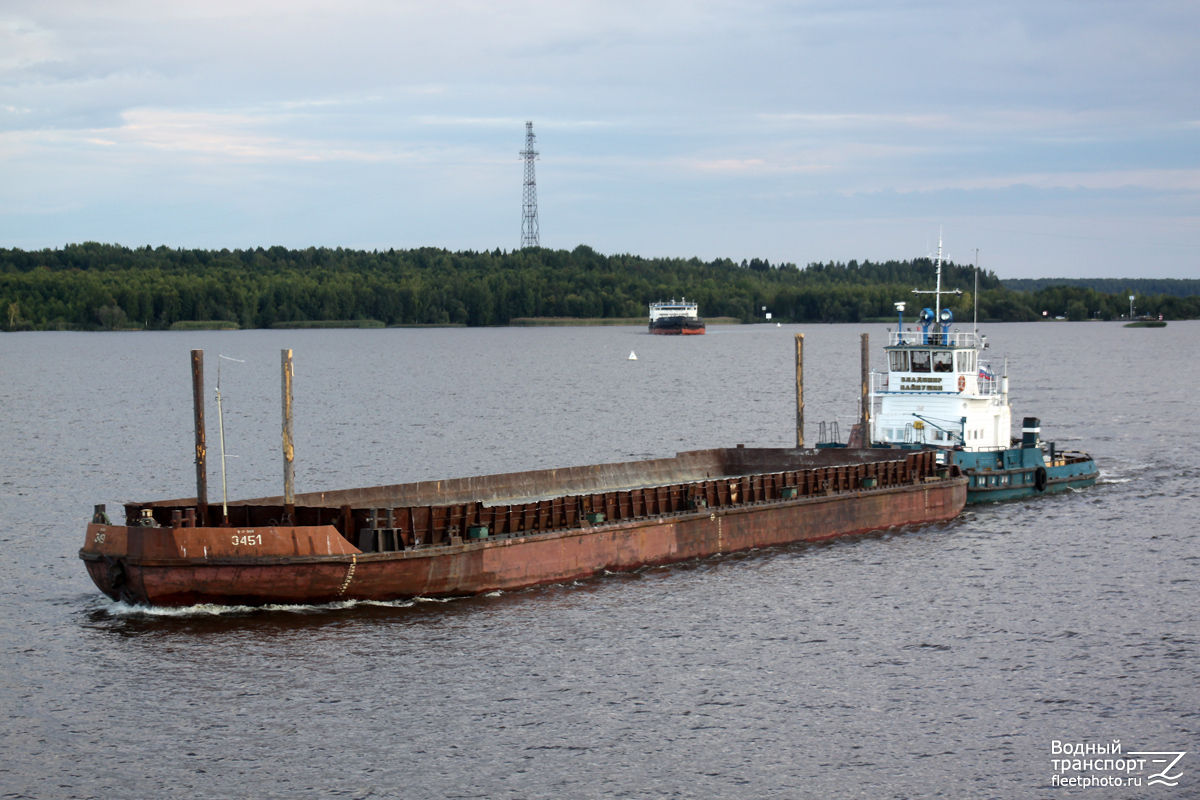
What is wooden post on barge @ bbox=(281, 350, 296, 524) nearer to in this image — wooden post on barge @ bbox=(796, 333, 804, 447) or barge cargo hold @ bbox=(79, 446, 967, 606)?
barge cargo hold @ bbox=(79, 446, 967, 606)

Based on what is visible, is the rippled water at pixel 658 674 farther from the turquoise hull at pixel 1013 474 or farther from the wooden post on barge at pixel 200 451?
the wooden post on barge at pixel 200 451

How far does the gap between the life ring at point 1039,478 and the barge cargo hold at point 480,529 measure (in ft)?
14.4

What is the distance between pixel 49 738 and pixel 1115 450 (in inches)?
1885

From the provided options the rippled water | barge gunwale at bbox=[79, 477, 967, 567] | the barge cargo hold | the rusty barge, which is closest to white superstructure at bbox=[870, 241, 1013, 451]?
the rippled water

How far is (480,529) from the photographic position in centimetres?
2666

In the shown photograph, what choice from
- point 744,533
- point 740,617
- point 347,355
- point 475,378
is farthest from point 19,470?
point 347,355

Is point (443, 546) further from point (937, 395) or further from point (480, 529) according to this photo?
point (937, 395)

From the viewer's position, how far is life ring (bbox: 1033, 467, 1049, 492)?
136 ft

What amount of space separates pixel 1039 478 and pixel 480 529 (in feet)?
74.0

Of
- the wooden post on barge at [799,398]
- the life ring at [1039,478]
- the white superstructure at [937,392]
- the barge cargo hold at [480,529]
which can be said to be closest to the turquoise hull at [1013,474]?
the life ring at [1039,478]

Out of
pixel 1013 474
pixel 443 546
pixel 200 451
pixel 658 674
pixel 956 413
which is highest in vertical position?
pixel 200 451

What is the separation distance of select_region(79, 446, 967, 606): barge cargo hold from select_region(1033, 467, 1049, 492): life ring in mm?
4396

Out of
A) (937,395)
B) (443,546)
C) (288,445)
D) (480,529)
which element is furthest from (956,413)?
(288,445)

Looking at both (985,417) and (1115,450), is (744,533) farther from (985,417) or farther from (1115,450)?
(1115,450)
